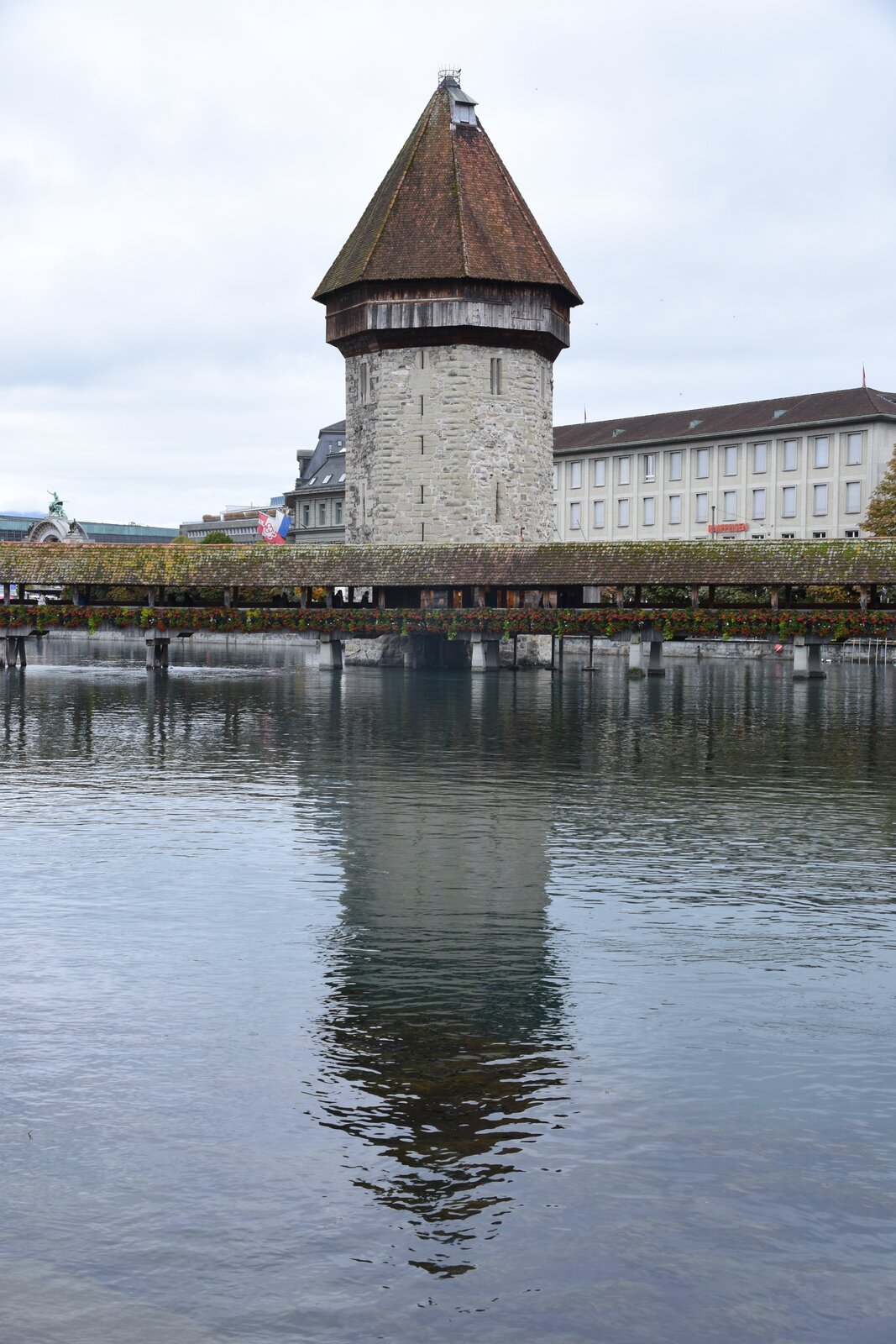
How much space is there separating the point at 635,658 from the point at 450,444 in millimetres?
10908

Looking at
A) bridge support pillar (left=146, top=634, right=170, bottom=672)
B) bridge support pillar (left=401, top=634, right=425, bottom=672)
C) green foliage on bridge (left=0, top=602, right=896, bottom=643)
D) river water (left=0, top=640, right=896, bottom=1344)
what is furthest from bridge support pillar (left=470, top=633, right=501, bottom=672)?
river water (left=0, top=640, right=896, bottom=1344)

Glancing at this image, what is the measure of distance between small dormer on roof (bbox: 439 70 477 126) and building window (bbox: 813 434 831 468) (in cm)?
2505

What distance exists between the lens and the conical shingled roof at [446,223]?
48.5 metres

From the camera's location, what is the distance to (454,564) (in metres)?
44.4

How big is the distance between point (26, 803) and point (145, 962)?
7.55m

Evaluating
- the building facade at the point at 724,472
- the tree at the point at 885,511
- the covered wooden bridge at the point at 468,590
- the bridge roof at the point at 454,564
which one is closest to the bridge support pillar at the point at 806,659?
the covered wooden bridge at the point at 468,590

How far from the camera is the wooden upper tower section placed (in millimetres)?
48344

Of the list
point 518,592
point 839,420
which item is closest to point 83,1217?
point 518,592

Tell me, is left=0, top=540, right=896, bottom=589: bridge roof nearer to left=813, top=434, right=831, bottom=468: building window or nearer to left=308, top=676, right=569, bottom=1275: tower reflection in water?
left=308, top=676, right=569, bottom=1275: tower reflection in water

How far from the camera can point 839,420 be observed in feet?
216

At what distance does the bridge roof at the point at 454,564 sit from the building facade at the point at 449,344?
5.09 meters

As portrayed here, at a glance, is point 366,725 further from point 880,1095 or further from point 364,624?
point 880,1095

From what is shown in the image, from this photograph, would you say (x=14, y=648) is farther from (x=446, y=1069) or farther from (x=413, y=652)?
(x=446, y=1069)

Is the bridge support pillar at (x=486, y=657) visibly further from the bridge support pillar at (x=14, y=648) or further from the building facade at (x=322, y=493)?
the building facade at (x=322, y=493)
